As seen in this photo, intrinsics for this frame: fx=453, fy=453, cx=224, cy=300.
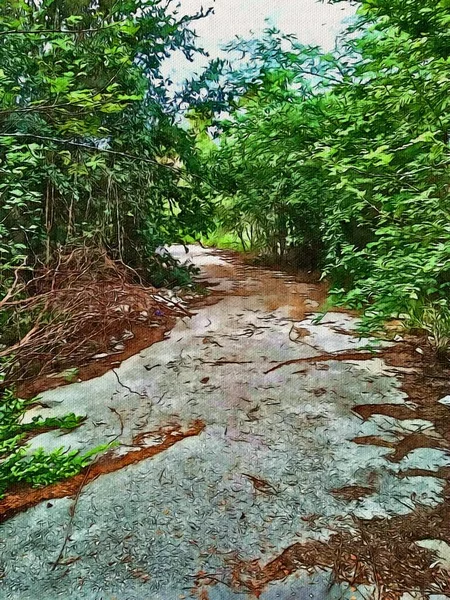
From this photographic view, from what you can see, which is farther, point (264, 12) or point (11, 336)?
point (264, 12)

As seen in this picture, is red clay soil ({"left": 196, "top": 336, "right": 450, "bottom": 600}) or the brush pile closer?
red clay soil ({"left": 196, "top": 336, "right": 450, "bottom": 600})

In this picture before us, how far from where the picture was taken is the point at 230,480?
103 cm

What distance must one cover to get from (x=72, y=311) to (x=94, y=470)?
568mm

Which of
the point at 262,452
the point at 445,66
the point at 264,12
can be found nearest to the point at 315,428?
the point at 262,452

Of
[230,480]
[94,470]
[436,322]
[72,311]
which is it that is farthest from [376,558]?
[72,311]

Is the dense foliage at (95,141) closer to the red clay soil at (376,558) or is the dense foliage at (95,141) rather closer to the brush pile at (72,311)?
the brush pile at (72,311)

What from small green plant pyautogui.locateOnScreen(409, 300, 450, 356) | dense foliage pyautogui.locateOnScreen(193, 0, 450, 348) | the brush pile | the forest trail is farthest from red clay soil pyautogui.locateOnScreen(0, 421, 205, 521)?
small green plant pyautogui.locateOnScreen(409, 300, 450, 356)

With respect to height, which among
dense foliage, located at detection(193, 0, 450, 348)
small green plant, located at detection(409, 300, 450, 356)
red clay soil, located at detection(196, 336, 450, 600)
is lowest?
red clay soil, located at detection(196, 336, 450, 600)

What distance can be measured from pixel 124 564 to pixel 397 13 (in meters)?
1.35

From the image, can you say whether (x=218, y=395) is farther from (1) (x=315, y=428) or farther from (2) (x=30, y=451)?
(2) (x=30, y=451)

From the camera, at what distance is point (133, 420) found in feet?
4.23

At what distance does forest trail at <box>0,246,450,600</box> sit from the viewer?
790 mm

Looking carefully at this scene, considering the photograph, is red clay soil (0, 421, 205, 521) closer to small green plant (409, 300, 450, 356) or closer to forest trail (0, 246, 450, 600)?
→ forest trail (0, 246, 450, 600)

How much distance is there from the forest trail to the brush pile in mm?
142
